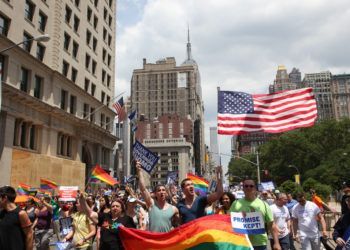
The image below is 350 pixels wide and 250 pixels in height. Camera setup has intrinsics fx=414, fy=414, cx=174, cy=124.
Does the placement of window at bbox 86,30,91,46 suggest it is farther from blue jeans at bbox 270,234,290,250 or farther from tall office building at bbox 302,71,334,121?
tall office building at bbox 302,71,334,121

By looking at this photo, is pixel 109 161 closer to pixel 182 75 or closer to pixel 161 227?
pixel 161 227

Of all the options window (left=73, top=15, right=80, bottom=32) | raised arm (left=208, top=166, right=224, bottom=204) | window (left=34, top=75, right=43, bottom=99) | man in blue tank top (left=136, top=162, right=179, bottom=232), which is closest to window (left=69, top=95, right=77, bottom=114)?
window (left=34, top=75, right=43, bottom=99)

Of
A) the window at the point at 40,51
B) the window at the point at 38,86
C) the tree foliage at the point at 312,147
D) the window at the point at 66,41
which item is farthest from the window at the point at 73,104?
the tree foliage at the point at 312,147

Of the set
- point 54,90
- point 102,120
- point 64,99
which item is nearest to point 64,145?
point 64,99

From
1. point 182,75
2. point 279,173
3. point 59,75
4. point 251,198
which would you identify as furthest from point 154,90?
point 251,198

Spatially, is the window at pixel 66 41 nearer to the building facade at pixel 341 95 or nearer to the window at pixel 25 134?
the window at pixel 25 134

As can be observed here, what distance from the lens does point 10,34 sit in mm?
28406

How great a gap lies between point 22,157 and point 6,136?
7.25 ft

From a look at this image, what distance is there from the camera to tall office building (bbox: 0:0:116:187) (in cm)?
A: 2811

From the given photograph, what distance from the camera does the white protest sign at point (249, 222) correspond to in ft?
20.7

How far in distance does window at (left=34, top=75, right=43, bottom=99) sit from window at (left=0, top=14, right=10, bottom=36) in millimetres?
4979

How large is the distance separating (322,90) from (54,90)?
170m

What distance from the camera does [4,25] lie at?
28125 millimetres

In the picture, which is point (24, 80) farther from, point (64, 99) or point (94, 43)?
point (94, 43)
